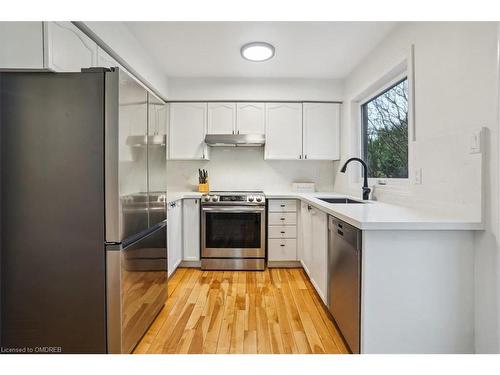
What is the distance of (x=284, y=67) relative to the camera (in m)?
3.15

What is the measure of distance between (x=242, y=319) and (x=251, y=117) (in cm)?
240

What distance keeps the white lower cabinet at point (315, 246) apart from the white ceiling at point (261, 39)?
5.08ft

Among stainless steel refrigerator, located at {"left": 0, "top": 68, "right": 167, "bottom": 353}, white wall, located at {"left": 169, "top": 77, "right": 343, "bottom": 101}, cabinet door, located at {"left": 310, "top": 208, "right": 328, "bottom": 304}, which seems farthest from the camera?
white wall, located at {"left": 169, "top": 77, "right": 343, "bottom": 101}

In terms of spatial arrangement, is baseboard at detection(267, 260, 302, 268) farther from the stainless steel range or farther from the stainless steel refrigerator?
the stainless steel refrigerator

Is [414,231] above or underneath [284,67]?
underneath

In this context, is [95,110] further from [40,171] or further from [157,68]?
[157,68]

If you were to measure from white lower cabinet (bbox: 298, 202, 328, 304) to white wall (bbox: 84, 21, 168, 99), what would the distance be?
2.09 m

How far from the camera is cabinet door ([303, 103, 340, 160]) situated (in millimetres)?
3557

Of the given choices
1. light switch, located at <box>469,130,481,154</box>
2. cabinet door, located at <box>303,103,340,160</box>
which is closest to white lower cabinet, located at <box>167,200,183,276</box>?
cabinet door, located at <box>303,103,340,160</box>

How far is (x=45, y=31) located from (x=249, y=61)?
1.95m

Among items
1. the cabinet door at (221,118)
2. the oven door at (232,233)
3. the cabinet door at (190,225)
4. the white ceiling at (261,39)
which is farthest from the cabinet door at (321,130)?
the cabinet door at (190,225)

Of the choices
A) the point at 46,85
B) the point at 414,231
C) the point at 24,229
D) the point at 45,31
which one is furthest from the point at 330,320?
the point at 45,31

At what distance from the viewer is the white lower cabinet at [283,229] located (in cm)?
326

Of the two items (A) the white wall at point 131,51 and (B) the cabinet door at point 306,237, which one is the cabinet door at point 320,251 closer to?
(B) the cabinet door at point 306,237
